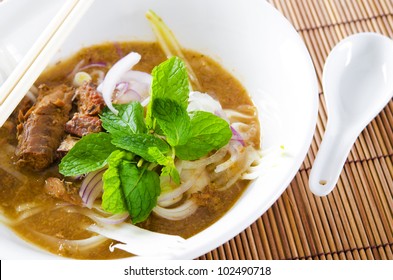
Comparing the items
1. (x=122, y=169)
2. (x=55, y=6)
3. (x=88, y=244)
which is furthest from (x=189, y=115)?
(x=55, y=6)

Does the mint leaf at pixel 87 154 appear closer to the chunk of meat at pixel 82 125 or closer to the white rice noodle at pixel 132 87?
the chunk of meat at pixel 82 125

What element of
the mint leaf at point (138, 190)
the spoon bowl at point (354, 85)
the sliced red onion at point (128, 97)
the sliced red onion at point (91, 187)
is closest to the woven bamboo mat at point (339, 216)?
the spoon bowl at point (354, 85)

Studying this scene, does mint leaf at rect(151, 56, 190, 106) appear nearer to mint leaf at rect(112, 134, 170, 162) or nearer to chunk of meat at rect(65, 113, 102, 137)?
mint leaf at rect(112, 134, 170, 162)

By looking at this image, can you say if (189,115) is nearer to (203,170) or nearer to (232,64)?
(203,170)

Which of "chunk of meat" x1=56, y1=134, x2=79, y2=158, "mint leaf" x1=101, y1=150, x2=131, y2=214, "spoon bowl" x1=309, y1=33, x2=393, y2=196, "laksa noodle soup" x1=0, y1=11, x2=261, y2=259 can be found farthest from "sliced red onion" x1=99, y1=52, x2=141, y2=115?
"spoon bowl" x1=309, y1=33, x2=393, y2=196

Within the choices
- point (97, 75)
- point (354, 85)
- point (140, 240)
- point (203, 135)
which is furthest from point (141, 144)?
point (354, 85)

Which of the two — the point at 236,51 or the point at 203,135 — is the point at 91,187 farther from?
the point at 236,51
